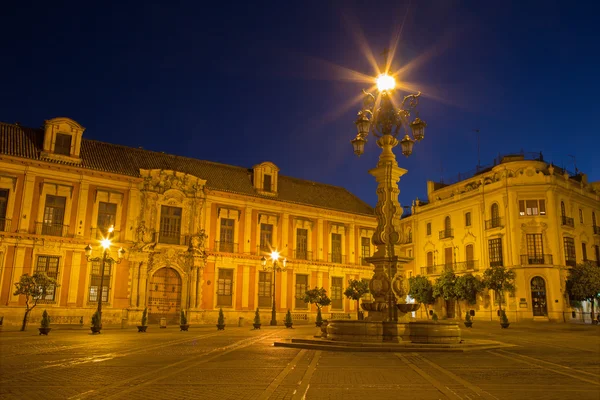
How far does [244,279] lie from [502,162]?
86.9ft

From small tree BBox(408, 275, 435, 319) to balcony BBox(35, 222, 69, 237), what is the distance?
29.9 m

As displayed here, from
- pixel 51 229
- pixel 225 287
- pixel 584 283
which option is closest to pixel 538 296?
pixel 584 283

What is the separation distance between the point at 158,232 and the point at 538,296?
2981 centimetres

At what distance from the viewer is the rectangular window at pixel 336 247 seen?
43125 millimetres

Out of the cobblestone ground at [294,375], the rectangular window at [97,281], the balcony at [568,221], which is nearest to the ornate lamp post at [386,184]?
the cobblestone ground at [294,375]

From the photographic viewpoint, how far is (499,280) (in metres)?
37.4

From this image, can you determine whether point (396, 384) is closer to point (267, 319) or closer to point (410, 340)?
point (410, 340)

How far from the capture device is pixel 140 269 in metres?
33.2

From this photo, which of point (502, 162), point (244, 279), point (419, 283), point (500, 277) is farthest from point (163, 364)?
point (502, 162)

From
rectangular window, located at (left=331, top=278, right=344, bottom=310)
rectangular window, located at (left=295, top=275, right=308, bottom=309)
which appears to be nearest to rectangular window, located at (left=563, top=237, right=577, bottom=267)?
rectangular window, located at (left=331, top=278, right=344, bottom=310)

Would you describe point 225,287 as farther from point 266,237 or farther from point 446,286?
point 446,286

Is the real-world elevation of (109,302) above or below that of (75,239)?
below

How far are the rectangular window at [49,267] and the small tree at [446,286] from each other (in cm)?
3061

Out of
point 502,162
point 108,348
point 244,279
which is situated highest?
point 502,162
